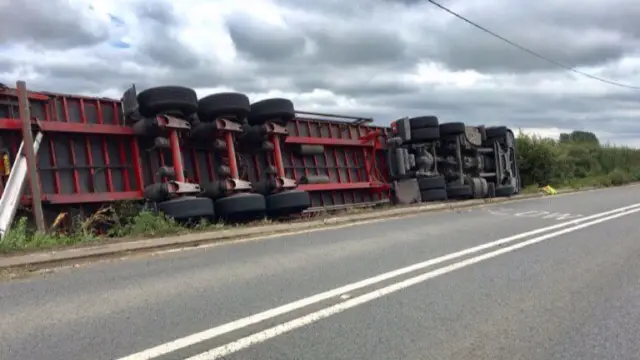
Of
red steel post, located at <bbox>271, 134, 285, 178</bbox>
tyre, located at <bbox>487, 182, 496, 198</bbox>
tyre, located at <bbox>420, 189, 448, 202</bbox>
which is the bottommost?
tyre, located at <bbox>487, 182, 496, 198</bbox>

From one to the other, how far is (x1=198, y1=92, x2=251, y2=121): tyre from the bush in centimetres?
1722

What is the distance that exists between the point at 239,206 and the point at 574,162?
92.9 feet

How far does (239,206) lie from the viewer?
373 inches

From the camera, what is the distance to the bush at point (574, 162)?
79.0 ft

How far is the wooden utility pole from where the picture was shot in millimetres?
7648

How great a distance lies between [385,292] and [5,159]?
6.05 m

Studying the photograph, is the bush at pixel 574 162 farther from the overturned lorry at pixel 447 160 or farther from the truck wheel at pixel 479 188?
the truck wheel at pixel 479 188

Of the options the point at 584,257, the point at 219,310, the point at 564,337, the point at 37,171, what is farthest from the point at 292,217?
the point at 564,337

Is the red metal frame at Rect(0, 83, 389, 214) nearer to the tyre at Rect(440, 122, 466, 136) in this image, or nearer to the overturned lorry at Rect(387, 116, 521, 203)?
the overturned lorry at Rect(387, 116, 521, 203)

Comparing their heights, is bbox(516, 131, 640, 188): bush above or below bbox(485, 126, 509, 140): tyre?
below

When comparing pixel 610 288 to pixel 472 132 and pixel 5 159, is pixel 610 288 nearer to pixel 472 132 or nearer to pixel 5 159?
pixel 5 159

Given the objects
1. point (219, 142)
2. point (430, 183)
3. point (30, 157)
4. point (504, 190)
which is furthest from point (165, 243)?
point (504, 190)

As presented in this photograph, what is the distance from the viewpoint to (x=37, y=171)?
814 cm

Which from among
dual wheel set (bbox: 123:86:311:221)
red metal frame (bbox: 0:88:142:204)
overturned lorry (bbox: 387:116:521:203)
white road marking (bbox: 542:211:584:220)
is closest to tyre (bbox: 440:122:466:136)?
overturned lorry (bbox: 387:116:521:203)
